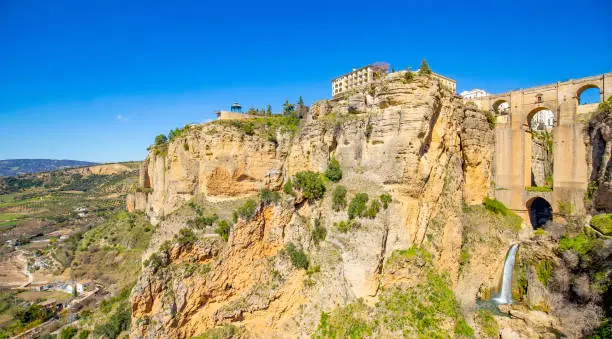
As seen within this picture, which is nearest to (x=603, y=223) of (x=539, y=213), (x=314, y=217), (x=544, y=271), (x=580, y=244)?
(x=580, y=244)

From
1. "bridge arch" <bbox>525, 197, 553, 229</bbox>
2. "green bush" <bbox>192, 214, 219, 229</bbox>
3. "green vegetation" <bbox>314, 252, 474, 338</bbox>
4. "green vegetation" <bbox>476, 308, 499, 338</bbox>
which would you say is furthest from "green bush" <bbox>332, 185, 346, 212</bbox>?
"bridge arch" <bbox>525, 197, 553, 229</bbox>

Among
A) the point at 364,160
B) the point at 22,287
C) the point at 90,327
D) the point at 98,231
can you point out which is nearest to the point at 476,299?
the point at 364,160

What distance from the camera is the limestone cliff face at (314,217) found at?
1778cm

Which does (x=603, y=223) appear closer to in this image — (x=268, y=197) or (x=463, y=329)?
Answer: (x=463, y=329)

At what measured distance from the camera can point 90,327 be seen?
21.4m

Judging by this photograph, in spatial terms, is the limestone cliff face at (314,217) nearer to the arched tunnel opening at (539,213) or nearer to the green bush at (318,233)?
the green bush at (318,233)

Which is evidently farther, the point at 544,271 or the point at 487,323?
the point at 544,271

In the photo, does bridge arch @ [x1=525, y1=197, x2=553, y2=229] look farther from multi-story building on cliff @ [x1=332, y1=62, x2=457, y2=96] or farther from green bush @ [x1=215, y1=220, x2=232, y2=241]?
green bush @ [x1=215, y1=220, x2=232, y2=241]

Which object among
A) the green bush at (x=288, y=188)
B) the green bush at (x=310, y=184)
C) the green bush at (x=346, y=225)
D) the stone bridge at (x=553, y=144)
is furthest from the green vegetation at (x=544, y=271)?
the green bush at (x=288, y=188)

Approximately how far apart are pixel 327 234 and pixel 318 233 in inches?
25.1

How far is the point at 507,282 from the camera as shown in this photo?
23.1 m

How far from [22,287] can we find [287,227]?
4024cm

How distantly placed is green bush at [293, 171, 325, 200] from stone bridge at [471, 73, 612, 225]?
60.5 feet

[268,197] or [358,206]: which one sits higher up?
[268,197]
